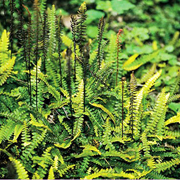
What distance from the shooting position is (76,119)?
274 cm

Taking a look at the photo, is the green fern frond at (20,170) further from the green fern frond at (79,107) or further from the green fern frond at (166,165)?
the green fern frond at (166,165)

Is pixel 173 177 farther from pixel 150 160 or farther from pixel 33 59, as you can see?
pixel 33 59

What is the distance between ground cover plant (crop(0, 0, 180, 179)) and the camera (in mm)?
2465

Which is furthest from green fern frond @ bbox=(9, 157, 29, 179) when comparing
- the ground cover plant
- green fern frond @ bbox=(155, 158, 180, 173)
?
green fern frond @ bbox=(155, 158, 180, 173)

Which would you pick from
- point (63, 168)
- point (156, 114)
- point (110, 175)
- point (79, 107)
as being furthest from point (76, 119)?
point (156, 114)

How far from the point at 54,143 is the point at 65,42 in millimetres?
1582

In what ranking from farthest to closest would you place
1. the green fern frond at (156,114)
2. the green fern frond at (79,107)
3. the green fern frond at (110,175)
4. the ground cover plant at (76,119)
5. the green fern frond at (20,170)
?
1. the green fern frond at (156,114)
2. the green fern frond at (79,107)
3. the ground cover plant at (76,119)
4. the green fern frond at (110,175)
5. the green fern frond at (20,170)

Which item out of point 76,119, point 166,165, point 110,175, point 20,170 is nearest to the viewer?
point 20,170

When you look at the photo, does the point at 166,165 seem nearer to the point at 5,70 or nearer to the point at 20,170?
the point at 20,170

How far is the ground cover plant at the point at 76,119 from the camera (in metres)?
2.46

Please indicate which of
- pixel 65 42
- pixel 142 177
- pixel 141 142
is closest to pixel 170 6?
pixel 65 42

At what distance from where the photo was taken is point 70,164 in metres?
2.53

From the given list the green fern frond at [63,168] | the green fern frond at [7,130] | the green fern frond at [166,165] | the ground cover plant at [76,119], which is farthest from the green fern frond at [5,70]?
the green fern frond at [166,165]

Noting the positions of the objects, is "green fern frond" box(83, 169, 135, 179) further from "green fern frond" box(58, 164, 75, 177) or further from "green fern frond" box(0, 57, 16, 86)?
"green fern frond" box(0, 57, 16, 86)
